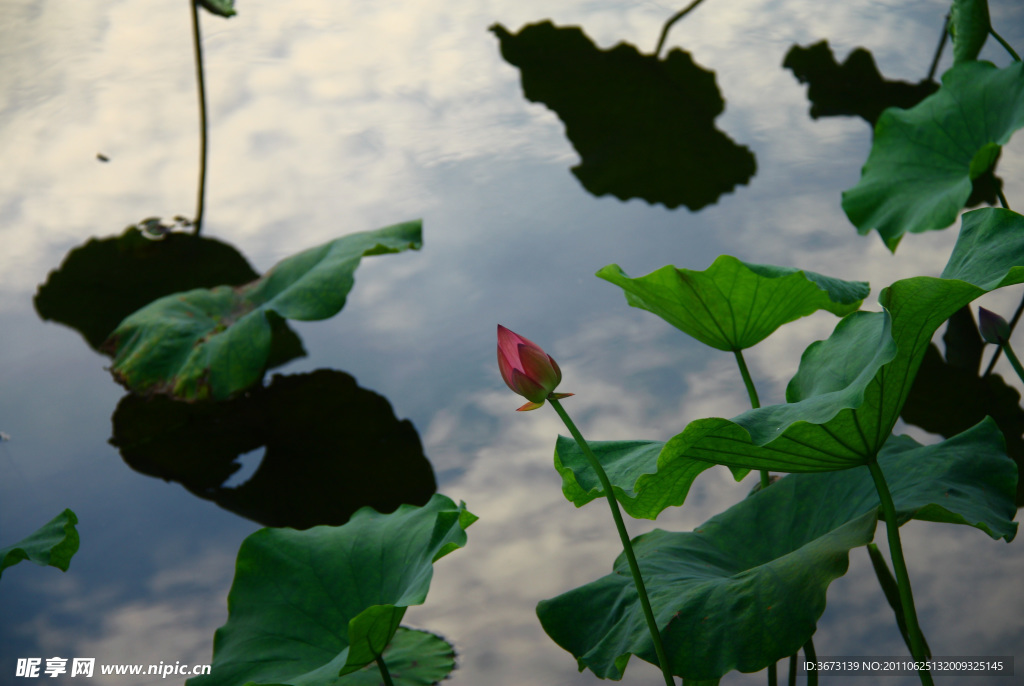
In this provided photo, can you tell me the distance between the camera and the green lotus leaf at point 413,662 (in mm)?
969

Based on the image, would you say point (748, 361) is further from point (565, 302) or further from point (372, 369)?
point (372, 369)

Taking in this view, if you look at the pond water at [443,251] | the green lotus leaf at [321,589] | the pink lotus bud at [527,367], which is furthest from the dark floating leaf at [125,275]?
the pink lotus bud at [527,367]

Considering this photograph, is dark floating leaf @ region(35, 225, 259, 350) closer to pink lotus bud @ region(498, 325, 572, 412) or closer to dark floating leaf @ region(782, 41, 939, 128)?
pink lotus bud @ region(498, 325, 572, 412)

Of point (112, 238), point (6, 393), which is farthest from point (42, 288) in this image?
point (6, 393)

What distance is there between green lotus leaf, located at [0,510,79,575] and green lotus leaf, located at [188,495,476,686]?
193 millimetres

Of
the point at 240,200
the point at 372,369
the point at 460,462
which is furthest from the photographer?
the point at 240,200

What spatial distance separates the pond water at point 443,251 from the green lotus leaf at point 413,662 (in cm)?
2

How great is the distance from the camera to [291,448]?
138 centimetres

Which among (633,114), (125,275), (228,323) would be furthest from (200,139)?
(633,114)

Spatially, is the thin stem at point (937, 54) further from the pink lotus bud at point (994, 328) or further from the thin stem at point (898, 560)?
the thin stem at point (898, 560)

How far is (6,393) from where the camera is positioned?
163 centimetres

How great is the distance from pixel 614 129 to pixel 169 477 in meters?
1.36

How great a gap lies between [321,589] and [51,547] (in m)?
0.30

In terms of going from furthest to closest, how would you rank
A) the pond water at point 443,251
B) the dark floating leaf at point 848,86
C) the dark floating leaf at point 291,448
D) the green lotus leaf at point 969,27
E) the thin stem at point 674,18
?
the thin stem at point 674,18
the dark floating leaf at point 848,86
the green lotus leaf at point 969,27
the dark floating leaf at point 291,448
the pond water at point 443,251
